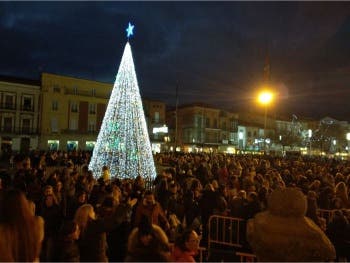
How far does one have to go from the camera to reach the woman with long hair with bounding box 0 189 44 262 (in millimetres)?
3232

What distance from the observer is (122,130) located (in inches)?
566

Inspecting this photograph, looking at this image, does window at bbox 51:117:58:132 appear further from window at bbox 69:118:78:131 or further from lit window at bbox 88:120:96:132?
lit window at bbox 88:120:96:132

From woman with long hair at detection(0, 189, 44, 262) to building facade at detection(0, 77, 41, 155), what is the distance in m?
47.4

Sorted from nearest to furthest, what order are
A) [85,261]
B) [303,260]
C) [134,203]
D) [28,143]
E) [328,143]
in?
[303,260]
[85,261]
[134,203]
[28,143]
[328,143]

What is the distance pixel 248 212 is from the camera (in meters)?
7.35

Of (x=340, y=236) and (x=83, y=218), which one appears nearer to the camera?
(x=83, y=218)

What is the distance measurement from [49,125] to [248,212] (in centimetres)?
4894

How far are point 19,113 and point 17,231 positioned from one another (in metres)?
50.6

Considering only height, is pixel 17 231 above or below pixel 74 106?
below

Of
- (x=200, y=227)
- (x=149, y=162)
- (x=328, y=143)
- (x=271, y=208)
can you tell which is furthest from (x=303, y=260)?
(x=328, y=143)

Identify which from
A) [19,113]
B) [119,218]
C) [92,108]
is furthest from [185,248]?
[92,108]

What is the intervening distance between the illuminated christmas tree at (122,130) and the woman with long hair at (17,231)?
35.6 ft

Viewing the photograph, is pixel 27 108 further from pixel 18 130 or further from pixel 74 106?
pixel 74 106

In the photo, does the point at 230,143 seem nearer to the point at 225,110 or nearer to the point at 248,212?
the point at 225,110
